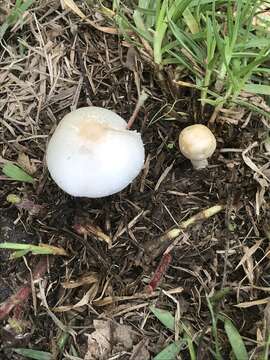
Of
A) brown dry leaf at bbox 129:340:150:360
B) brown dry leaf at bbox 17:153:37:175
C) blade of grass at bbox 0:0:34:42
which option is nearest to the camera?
brown dry leaf at bbox 129:340:150:360

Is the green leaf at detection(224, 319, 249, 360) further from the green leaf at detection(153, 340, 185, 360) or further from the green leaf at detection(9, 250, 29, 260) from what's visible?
the green leaf at detection(9, 250, 29, 260)

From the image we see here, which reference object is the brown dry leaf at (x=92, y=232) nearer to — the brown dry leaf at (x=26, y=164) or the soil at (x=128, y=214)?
the soil at (x=128, y=214)

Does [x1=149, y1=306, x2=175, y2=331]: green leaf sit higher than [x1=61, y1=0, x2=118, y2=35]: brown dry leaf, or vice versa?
[x1=61, y1=0, x2=118, y2=35]: brown dry leaf

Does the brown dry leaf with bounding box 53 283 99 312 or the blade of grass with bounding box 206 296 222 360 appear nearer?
the blade of grass with bounding box 206 296 222 360

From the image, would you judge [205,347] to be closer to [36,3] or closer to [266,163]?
[266,163]

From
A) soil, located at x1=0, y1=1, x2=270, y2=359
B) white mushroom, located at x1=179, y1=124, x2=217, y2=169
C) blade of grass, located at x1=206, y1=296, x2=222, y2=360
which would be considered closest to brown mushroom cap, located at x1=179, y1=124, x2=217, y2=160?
white mushroom, located at x1=179, y1=124, x2=217, y2=169

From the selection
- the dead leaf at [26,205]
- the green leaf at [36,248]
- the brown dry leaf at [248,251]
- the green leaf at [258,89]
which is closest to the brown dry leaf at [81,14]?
the green leaf at [258,89]

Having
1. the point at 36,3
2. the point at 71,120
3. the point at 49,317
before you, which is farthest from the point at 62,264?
the point at 36,3
